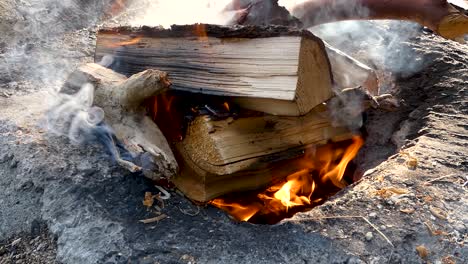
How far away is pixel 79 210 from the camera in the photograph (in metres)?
2.12

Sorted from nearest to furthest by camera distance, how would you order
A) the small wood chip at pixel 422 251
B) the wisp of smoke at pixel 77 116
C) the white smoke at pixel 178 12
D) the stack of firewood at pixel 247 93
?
the small wood chip at pixel 422 251 → the stack of firewood at pixel 247 93 → the wisp of smoke at pixel 77 116 → the white smoke at pixel 178 12

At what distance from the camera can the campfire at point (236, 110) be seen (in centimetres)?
223

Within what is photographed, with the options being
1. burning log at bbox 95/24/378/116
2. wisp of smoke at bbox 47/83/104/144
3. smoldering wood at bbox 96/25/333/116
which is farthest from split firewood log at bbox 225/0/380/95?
wisp of smoke at bbox 47/83/104/144

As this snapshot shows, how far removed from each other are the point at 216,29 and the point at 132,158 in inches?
28.5

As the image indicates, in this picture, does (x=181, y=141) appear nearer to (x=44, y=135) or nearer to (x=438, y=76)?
(x=44, y=135)

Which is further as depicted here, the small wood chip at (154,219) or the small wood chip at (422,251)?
the small wood chip at (154,219)

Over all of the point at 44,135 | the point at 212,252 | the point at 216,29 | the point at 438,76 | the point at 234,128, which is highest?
the point at 216,29

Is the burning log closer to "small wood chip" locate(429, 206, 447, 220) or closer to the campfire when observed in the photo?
the campfire

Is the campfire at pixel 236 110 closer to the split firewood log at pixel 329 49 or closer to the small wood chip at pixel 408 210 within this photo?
the split firewood log at pixel 329 49

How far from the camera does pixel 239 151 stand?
2316mm

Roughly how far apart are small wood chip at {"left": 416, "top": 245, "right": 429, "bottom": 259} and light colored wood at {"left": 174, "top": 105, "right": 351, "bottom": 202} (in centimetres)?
78

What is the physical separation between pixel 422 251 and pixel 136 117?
139cm

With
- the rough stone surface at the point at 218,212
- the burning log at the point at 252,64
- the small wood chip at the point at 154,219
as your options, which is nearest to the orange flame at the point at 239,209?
the rough stone surface at the point at 218,212

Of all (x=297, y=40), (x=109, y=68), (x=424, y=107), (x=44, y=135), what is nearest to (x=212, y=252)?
(x=297, y=40)
